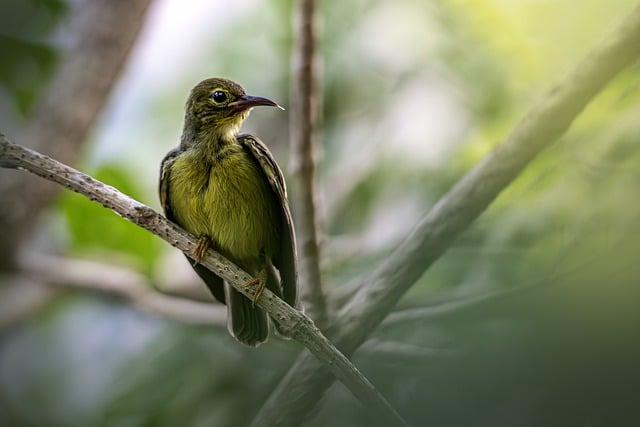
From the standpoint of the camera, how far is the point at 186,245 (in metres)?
2.56

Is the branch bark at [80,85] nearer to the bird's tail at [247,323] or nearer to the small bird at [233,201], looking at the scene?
the small bird at [233,201]

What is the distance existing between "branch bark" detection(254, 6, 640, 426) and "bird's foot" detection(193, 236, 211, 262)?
1.47 ft

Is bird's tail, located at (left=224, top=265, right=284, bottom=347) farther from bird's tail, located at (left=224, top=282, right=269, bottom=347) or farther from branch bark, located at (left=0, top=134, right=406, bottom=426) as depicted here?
branch bark, located at (left=0, top=134, right=406, bottom=426)

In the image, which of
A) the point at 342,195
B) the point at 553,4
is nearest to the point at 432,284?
the point at 553,4

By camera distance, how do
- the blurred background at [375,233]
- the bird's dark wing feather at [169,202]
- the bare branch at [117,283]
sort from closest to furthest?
the blurred background at [375,233] → the bird's dark wing feather at [169,202] → the bare branch at [117,283]

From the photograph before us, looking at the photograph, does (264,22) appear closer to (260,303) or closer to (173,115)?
(173,115)

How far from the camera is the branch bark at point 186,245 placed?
191 cm

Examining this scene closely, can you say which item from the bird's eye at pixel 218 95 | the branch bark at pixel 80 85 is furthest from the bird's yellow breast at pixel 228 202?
the branch bark at pixel 80 85

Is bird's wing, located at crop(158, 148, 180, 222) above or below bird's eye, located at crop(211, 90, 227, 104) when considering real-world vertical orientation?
below

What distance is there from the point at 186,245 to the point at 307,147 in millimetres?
828

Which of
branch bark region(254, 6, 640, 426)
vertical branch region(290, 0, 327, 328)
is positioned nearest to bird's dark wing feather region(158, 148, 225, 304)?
vertical branch region(290, 0, 327, 328)

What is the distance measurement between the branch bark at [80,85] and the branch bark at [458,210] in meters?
2.79

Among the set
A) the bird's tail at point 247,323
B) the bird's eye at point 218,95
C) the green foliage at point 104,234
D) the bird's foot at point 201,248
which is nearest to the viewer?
the bird's foot at point 201,248

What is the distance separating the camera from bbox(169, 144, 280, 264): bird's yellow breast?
3.12 m
